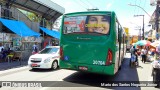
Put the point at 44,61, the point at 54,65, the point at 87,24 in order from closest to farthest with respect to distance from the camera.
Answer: the point at 87,24
the point at 44,61
the point at 54,65

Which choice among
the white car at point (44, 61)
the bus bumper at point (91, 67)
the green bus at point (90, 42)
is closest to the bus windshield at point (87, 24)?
the green bus at point (90, 42)

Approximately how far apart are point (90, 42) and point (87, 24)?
2.72ft

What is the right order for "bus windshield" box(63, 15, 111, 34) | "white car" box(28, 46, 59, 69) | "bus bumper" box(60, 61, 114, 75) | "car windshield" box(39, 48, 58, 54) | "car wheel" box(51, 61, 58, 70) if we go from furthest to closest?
"car windshield" box(39, 48, 58, 54) → "car wheel" box(51, 61, 58, 70) → "white car" box(28, 46, 59, 69) → "bus windshield" box(63, 15, 111, 34) → "bus bumper" box(60, 61, 114, 75)

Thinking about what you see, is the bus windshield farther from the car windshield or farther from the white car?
the car windshield

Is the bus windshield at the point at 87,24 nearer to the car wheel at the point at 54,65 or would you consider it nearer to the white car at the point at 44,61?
the white car at the point at 44,61

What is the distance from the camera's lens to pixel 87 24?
942 centimetres

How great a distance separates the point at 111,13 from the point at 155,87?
373 centimetres

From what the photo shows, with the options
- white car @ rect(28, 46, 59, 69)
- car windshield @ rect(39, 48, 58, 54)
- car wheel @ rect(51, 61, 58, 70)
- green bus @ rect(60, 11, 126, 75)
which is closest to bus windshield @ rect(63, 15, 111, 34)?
green bus @ rect(60, 11, 126, 75)

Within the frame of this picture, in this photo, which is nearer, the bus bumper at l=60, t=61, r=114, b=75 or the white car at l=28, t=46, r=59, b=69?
the bus bumper at l=60, t=61, r=114, b=75

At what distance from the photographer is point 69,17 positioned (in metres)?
9.98

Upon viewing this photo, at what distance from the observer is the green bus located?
9008mm

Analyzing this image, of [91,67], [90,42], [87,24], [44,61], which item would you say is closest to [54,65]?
[44,61]

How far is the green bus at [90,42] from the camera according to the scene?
29.6ft

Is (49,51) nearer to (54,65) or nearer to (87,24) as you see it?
(54,65)
